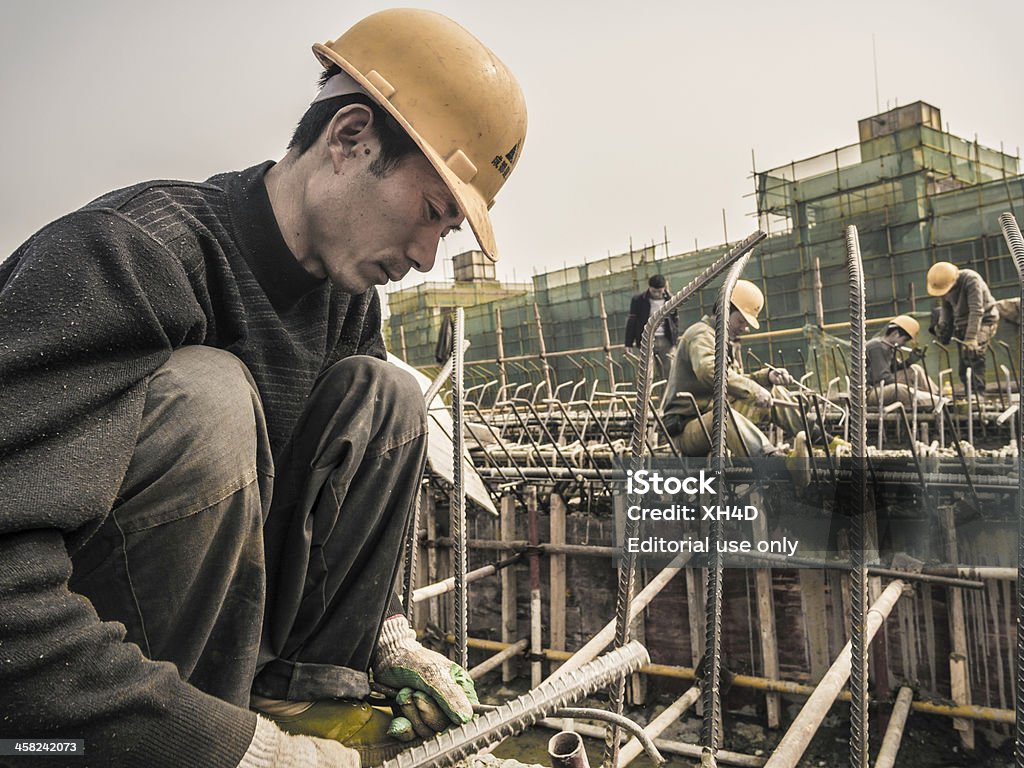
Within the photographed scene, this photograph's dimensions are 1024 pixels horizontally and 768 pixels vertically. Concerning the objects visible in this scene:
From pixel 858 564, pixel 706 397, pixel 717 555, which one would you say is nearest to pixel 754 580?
pixel 706 397

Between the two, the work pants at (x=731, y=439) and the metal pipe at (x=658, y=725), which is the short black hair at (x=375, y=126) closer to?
the metal pipe at (x=658, y=725)

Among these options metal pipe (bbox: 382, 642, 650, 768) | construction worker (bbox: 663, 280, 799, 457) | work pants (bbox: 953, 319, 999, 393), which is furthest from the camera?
work pants (bbox: 953, 319, 999, 393)

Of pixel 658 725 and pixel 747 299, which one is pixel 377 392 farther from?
pixel 747 299

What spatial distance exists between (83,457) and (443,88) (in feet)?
3.13

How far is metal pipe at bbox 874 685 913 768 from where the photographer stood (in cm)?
391

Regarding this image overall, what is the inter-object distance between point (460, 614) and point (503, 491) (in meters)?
4.10

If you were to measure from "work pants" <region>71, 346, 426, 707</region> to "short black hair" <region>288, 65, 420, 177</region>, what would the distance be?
19.1 inches

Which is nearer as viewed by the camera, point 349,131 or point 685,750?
point 349,131

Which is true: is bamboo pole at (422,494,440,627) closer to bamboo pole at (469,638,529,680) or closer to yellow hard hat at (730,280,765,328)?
bamboo pole at (469,638,529,680)

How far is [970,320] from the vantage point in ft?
24.2

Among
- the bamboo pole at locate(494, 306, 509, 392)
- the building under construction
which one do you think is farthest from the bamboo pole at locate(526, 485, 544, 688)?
the bamboo pole at locate(494, 306, 509, 392)

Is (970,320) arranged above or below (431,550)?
above

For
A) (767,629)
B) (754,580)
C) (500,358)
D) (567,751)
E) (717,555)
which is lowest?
(767,629)

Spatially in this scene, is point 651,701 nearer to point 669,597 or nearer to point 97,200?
point 669,597
